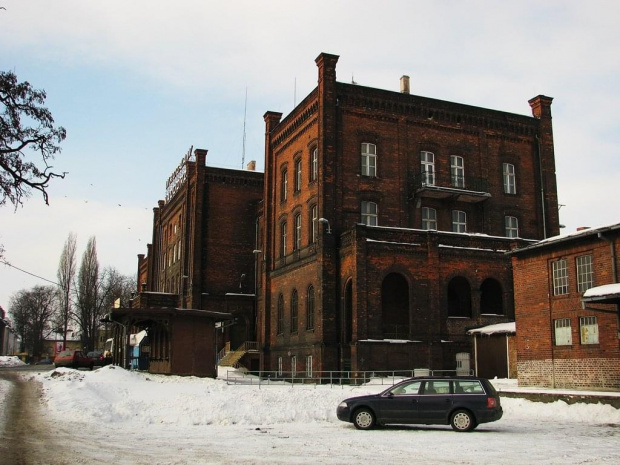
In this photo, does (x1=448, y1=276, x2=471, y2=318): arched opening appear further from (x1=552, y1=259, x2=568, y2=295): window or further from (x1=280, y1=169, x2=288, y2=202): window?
(x1=280, y1=169, x2=288, y2=202): window

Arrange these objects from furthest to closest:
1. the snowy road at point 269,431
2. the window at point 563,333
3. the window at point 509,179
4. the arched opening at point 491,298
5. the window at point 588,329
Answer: the window at point 509,179, the arched opening at point 491,298, the window at point 563,333, the window at point 588,329, the snowy road at point 269,431

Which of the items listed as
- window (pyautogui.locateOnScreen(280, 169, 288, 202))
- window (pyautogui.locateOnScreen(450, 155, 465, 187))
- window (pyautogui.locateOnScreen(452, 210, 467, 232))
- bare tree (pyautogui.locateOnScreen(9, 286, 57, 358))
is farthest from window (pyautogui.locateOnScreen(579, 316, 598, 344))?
bare tree (pyautogui.locateOnScreen(9, 286, 57, 358))

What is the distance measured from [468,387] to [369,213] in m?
23.0

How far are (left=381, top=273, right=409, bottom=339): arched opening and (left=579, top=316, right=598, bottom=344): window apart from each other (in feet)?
41.0

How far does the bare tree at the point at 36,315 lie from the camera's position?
10369 centimetres

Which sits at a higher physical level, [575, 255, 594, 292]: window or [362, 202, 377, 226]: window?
[362, 202, 377, 226]: window

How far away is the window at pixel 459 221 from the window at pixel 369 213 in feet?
17.4

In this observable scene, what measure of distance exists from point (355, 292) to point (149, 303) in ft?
75.7

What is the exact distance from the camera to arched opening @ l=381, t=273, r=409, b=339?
3731 centimetres

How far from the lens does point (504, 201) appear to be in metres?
43.4

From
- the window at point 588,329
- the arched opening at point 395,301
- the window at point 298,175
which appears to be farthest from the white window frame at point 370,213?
the window at point 588,329

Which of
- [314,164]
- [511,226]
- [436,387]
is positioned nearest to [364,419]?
[436,387]

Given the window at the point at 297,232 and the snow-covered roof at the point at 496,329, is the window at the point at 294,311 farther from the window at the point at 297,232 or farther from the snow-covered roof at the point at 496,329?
the snow-covered roof at the point at 496,329

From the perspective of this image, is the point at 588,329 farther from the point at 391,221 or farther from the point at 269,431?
the point at 391,221
